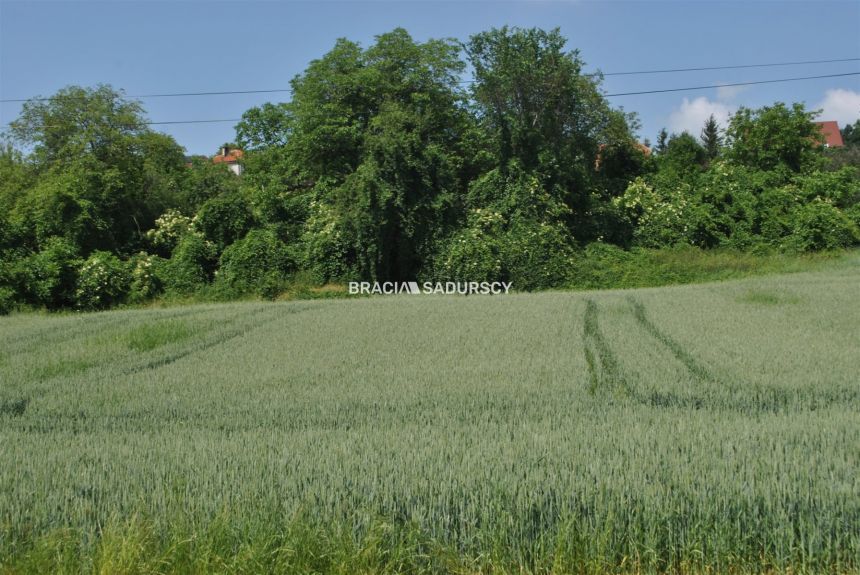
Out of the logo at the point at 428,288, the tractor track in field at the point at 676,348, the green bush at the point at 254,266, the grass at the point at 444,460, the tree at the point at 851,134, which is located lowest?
the grass at the point at 444,460

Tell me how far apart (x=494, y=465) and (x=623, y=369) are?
382cm

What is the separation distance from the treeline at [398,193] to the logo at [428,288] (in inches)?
12.0

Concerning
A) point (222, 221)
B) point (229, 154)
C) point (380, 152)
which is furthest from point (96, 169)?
point (229, 154)

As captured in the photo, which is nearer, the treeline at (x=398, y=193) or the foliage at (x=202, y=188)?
the treeline at (x=398, y=193)

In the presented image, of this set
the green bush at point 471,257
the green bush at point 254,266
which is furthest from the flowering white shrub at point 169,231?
the green bush at point 471,257

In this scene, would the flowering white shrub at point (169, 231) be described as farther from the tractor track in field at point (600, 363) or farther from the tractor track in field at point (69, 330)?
the tractor track in field at point (600, 363)

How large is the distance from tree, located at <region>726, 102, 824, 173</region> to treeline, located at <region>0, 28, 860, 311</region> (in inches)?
2.7

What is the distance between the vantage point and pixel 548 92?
21.1 metres

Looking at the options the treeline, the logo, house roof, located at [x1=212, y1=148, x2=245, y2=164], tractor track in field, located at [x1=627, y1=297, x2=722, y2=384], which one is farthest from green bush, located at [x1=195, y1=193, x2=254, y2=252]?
house roof, located at [x1=212, y1=148, x2=245, y2=164]

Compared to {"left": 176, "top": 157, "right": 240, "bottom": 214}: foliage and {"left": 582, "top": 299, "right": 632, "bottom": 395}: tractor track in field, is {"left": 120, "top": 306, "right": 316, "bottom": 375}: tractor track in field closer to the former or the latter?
{"left": 582, "top": 299, "right": 632, "bottom": 395}: tractor track in field

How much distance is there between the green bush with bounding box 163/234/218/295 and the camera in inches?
809

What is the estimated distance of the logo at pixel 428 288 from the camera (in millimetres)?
20156

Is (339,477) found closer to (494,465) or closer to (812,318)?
(494,465)

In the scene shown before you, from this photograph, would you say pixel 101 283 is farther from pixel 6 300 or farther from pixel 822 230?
pixel 822 230
